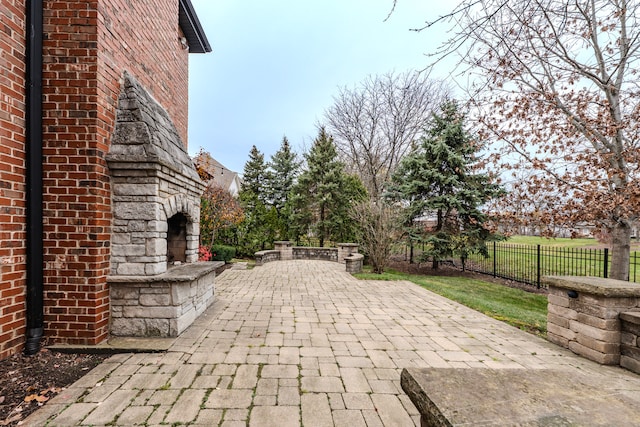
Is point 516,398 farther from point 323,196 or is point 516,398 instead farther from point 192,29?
point 323,196

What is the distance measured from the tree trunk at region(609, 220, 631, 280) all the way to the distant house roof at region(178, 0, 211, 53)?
10388mm

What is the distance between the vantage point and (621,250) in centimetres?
586

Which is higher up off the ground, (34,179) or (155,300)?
(34,179)

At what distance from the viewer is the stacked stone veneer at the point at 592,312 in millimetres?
2863

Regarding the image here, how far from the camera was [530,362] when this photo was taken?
2994mm

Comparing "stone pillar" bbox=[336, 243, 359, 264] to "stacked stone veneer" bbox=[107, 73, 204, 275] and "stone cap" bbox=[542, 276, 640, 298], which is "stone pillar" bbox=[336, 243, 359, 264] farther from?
"stacked stone veneer" bbox=[107, 73, 204, 275]

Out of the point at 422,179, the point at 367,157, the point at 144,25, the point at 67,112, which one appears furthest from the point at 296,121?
the point at 67,112

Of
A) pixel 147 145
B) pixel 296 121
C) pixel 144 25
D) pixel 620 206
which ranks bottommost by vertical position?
pixel 620 206

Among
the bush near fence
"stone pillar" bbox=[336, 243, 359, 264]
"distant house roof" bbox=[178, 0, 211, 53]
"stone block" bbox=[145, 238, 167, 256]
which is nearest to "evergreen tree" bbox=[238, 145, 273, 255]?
"stone pillar" bbox=[336, 243, 359, 264]

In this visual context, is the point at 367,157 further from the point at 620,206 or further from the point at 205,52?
the point at 620,206

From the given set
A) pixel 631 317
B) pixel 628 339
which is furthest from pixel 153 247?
pixel 628 339

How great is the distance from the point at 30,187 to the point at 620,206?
9.36 m

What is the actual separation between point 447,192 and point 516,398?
10.6 metres

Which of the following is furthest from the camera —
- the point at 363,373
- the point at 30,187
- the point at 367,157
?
the point at 367,157
